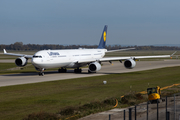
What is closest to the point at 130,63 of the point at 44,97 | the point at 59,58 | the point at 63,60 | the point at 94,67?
the point at 94,67

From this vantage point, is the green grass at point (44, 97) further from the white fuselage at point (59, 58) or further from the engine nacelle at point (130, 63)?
the engine nacelle at point (130, 63)

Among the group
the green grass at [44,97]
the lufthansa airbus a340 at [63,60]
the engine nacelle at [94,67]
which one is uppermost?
the lufthansa airbus a340 at [63,60]

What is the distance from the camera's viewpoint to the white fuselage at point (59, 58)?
143 ft

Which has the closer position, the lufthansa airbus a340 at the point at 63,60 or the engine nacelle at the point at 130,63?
the lufthansa airbus a340 at the point at 63,60

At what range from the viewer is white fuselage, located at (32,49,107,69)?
43.6m

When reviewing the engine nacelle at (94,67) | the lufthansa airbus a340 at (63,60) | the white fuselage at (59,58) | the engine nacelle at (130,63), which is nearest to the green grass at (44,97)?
the white fuselage at (59,58)

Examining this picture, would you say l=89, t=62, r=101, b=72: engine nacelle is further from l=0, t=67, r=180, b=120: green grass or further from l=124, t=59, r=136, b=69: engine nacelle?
l=0, t=67, r=180, b=120: green grass

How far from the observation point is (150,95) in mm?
21859

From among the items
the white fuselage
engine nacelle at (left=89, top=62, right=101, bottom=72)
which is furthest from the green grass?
engine nacelle at (left=89, top=62, right=101, bottom=72)

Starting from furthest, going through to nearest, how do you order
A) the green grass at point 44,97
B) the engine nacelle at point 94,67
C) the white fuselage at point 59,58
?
the engine nacelle at point 94,67 → the white fuselage at point 59,58 → the green grass at point 44,97

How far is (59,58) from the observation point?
1859 inches

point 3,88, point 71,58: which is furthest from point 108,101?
point 71,58

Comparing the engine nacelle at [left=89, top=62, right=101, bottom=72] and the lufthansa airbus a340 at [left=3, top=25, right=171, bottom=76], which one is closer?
the lufthansa airbus a340 at [left=3, top=25, right=171, bottom=76]

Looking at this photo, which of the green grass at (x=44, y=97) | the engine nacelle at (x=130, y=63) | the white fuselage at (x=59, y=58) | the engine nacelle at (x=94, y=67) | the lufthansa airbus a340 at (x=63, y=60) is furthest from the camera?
the engine nacelle at (x=130, y=63)
